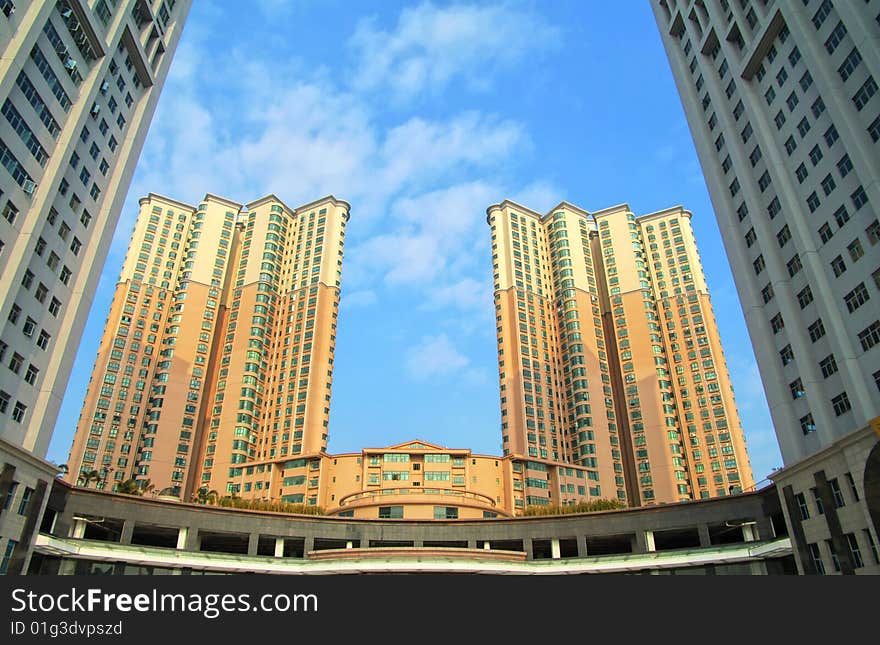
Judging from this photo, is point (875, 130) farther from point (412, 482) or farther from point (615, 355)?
point (615, 355)

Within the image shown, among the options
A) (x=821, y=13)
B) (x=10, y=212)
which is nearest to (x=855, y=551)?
(x=821, y=13)

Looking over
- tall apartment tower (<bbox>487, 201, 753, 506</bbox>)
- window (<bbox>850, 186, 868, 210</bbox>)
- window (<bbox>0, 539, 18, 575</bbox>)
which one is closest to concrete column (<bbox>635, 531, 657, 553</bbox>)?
window (<bbox>850, 186, 868, 210</bbox>)

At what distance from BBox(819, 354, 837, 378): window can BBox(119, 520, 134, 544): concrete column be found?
58.9 metres

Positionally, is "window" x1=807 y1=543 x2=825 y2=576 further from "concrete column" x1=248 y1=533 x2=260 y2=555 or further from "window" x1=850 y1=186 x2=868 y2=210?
"concrete column" x1=248 y1=533 x2=260 y2=555

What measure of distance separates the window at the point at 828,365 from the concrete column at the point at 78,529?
203ft

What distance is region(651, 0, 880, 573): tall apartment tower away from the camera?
3919 cm

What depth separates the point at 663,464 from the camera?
109750 mm

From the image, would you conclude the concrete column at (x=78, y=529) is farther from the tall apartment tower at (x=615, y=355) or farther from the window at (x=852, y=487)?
the tall apartment tower at (x=615, y=355)

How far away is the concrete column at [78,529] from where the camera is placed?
2121 inches

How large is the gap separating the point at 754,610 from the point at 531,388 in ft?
330

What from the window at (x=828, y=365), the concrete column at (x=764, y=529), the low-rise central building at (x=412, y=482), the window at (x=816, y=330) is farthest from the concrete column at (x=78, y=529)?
the window at (x=816, y=330)

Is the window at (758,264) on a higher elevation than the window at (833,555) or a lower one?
higher

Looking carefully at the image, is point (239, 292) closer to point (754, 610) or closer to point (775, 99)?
point (775, 99)

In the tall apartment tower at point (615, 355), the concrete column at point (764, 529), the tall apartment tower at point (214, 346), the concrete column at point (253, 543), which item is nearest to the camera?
the concrete column at point (764, 529)
